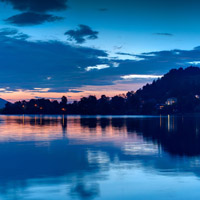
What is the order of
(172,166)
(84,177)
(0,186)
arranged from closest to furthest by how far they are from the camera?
(0,186) → (84,177) → (172,166)

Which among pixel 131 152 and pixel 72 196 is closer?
pixel 72 196

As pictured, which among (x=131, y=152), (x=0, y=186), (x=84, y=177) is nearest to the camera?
(x=0, y=186)

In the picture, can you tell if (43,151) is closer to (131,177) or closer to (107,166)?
(107,166)

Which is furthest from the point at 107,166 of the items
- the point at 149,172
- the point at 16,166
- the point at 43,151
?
the point at 43,151

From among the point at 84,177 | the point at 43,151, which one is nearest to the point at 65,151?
the point at 43,151

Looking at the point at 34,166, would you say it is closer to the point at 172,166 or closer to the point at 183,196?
the point at 172,166

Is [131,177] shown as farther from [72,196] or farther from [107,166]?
[72,196]

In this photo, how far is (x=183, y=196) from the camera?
34.0ft

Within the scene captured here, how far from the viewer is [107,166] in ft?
51.4

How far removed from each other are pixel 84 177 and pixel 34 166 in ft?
12.6

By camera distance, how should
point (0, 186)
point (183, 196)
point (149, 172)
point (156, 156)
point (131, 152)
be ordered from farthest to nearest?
1. point (131, 152)
2. point (156, 156)
3. point (149, 172)
4. point (0, 186)
5. point (183, 196)

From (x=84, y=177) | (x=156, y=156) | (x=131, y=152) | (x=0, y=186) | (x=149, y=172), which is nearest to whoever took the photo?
(x=0, y=186)

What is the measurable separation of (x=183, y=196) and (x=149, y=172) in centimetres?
378

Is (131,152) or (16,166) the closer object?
(16,166)
